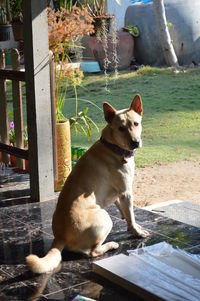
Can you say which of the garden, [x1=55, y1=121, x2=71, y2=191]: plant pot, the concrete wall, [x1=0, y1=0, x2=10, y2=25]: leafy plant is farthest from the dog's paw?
the concrete wall

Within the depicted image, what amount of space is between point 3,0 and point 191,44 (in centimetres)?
728

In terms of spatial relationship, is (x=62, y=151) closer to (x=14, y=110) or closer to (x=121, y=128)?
(x=14, y=110)

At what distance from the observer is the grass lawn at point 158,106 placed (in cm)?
891

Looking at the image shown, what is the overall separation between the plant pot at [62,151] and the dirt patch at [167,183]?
1.02 m

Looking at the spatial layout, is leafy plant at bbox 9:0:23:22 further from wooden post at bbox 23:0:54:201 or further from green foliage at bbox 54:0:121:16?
wooden post at bbox 23:0:54:201

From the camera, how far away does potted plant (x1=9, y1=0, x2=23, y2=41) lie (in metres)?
7.01

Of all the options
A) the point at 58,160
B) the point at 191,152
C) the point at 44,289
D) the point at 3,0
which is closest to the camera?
the point at 44,289

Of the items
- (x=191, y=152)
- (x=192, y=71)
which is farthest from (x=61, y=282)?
(x=192, y=71)

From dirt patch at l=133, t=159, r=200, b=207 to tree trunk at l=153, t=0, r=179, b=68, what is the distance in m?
5.28

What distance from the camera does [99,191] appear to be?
4266 millimetres

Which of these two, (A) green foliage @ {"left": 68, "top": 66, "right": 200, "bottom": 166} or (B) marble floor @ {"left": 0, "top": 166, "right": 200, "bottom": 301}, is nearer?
(B) marble floor @ {"left": 0, "top": 166, "right": 200, "bottom": 301}

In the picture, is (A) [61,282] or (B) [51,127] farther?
(B) [51,127]

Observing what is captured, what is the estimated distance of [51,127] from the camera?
5527mm

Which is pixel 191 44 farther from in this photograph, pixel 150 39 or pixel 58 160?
pixel 58 160
